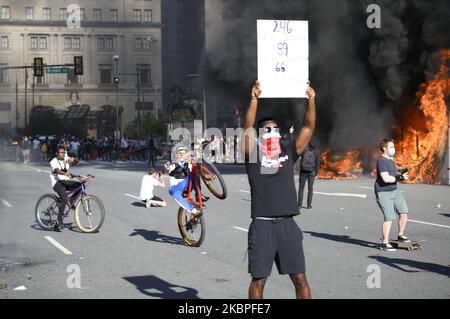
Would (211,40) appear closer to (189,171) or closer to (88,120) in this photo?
(189,171)

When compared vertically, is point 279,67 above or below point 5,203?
above

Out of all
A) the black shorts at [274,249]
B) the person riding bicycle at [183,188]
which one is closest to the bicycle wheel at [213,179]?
the person riding bicycle at [183,188]

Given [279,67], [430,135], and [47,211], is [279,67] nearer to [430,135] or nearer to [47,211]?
[47,211]

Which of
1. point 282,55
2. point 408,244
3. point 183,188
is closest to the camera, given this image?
point 408,244

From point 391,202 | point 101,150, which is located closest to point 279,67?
point 391,202

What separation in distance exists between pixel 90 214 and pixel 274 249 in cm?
791

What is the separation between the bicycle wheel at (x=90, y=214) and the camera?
1370cm

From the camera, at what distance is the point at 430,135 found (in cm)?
2697

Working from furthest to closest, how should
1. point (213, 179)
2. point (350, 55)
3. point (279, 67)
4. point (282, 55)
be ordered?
1. point (350, 55)
2. point (213, 179)
3. point (282, 55)
4. point (279, 67)

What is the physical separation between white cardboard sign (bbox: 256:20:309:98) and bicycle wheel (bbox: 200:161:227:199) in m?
1.66

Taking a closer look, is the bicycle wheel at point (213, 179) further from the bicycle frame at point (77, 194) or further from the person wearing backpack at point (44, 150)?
the person wearing backpack at point (44, 150)

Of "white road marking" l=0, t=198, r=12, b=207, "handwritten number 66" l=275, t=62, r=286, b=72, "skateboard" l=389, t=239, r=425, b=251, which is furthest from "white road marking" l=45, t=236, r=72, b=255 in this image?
"white road marking" l=0, t=198, r=12, b=207

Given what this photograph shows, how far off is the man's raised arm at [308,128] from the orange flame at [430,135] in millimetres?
20115

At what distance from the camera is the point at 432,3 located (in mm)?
29969
